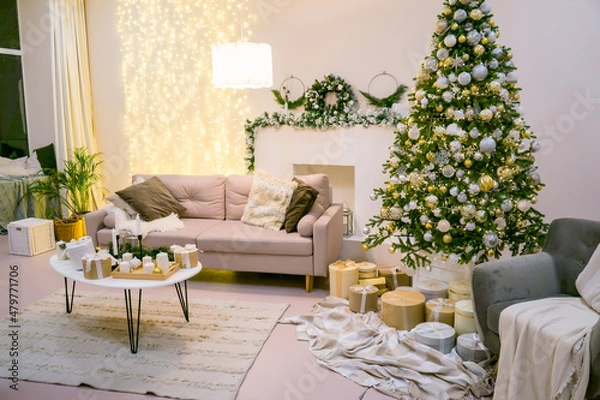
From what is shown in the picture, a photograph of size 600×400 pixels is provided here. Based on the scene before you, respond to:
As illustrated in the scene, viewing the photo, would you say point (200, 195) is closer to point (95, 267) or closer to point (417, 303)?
point (95, 267)

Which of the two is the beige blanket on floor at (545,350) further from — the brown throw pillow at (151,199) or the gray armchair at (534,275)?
the brown throw pillow at (151,199)

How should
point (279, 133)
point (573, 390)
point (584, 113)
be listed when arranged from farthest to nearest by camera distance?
point (279, 133) < point (584, 113) < point (573, 390)

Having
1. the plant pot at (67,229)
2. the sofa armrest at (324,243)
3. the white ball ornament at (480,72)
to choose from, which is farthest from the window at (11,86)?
the white ball ornament at (480,72)

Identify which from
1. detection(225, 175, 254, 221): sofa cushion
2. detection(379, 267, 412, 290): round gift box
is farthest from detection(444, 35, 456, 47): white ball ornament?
detection(225, 175, 254, 221): sofa cushion

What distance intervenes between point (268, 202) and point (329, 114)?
1301 millimetres

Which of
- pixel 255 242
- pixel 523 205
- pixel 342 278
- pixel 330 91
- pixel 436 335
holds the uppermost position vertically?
pixel 330 91

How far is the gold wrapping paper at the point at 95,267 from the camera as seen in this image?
9.47ft

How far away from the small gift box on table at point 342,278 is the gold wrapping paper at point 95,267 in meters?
1.57

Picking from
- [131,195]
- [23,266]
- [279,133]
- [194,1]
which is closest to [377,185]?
[279,133]

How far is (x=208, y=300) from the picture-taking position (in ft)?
12.2

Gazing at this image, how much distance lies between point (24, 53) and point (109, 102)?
1.24 meters

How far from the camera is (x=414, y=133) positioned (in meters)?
3.17

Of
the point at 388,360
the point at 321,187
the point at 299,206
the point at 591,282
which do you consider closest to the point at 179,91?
the point at 321,187

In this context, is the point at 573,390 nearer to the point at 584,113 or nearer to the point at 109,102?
the point at 584,113
